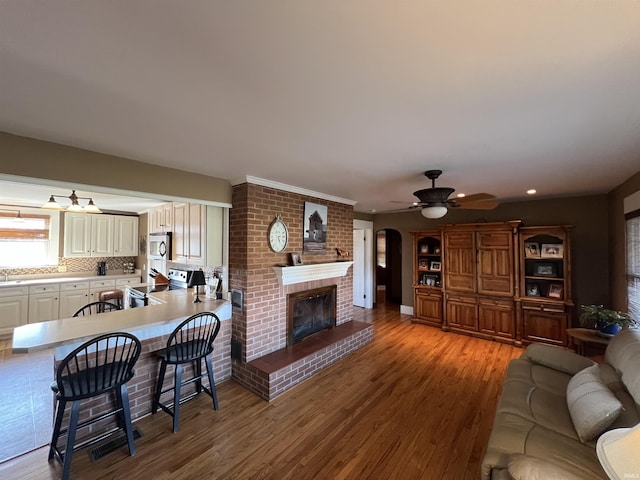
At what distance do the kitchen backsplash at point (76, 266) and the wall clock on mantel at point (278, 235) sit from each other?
15.0ft

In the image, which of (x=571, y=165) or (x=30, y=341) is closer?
(x=30, y=341)

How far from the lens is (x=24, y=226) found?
4.71 m

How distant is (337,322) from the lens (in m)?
4.28

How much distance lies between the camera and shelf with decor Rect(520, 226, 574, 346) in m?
3.96

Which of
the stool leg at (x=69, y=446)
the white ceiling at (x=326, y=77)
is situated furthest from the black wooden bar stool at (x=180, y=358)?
Result: the white ceiling at (x=326, y=77)

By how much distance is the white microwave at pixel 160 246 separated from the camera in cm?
405

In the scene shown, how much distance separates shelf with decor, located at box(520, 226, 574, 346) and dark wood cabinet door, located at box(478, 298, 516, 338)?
15 centimetres

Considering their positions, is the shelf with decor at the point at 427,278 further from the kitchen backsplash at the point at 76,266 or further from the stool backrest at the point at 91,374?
the kitchen backsplash at the point at 76,266

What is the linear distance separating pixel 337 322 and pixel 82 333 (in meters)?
3.11

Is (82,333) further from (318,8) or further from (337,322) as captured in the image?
(337,322)

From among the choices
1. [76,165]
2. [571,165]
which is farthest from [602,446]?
[76,165]

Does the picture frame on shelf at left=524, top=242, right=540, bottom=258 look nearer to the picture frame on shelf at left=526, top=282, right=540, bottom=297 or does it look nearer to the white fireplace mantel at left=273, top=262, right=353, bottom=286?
the picture frame on shelf at left=526, top=282, right=540, bottom=297

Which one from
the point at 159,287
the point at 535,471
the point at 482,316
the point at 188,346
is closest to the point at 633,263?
the point at 482,316

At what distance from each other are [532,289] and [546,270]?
1.21 ft
